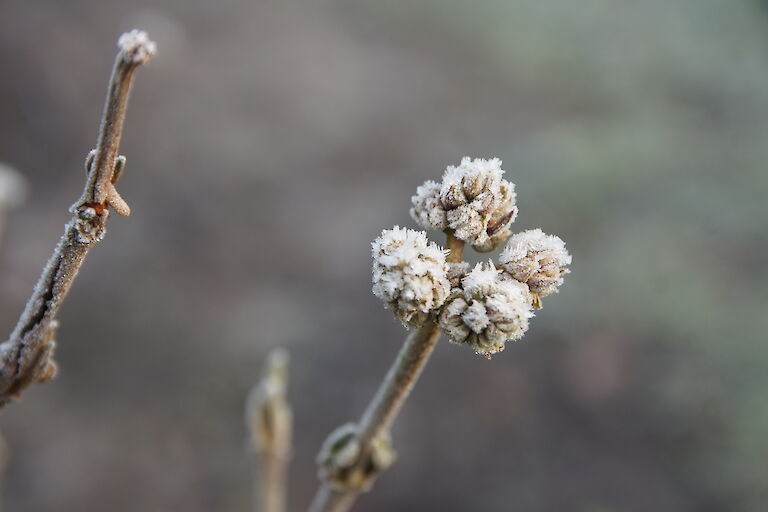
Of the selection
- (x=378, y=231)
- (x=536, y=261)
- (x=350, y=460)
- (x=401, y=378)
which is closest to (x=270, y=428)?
(x=350, y=460)

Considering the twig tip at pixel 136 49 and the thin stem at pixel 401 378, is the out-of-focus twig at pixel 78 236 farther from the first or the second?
the thin stem at pixel 401 378

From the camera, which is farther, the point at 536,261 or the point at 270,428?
the point at 270,428

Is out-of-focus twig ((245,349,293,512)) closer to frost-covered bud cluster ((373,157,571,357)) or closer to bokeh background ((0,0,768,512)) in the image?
frost-covered bud cluster ((373,157,571,357))

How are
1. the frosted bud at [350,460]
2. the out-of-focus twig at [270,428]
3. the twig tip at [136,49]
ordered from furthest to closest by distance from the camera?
1. the out-of-focus twig at [270,428]
2. the frosted bud at [350,460]
3. the twig tip at [136,49]

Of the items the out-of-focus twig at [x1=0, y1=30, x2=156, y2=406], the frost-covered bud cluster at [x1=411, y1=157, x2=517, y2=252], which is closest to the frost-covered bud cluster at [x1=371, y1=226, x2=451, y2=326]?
the frost-covered bud cluster at [x1=411, y1=157, x2=517, y2=252]

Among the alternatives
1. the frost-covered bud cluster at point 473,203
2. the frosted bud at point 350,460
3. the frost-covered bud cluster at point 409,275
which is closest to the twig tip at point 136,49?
the frost-covered bud cluster at point 409,275

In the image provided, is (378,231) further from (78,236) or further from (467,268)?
(78,236)

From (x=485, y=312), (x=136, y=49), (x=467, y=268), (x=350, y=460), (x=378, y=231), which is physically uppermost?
(x=378, y=231)
